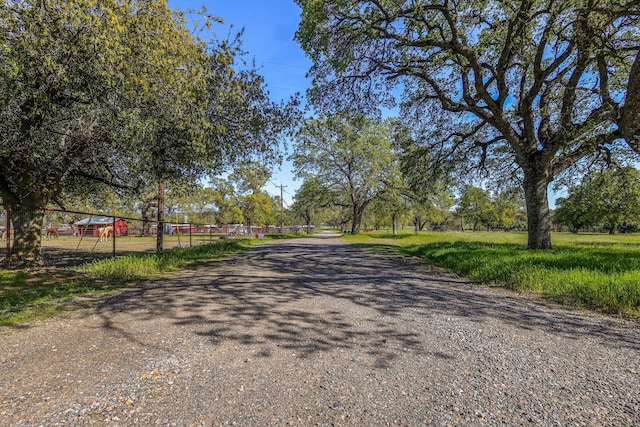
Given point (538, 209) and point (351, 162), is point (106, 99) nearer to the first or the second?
point (538, 209)

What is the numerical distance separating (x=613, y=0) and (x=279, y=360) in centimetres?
984

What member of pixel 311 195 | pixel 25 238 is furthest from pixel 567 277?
pixel 311 195

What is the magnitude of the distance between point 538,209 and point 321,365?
10.5 meters

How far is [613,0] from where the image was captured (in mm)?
6727

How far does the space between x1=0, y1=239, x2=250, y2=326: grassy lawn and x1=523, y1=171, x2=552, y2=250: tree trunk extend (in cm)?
1168

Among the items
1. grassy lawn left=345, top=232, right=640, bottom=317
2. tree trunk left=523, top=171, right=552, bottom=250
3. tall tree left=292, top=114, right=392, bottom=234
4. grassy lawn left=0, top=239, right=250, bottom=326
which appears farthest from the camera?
tall tree left=292, top=114, right=392, bottom=234

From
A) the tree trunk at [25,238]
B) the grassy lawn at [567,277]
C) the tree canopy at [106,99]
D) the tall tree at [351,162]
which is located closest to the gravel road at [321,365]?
the grassy lawn at [567,277]

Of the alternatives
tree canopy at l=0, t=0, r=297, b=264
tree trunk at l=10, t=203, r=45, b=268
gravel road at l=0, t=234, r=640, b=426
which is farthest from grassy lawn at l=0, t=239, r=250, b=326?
tree canopy at l=0, t=0, r=297, b=264

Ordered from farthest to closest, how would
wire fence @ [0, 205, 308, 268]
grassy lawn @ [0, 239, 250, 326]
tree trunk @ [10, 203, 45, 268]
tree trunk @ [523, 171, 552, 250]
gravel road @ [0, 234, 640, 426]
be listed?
tree trunk @ [523, 171, 552, 250] → wire fence @ [0, 205, 308, 268] → tree trunk @ [10, 203, 45, 268] → grassy lawn @ [0, 239, 250, 326] → gravel road @ [0, 234, 640, 426]

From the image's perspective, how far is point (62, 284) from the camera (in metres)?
6.54

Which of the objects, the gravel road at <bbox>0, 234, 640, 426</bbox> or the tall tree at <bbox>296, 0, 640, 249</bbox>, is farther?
the tall tree at <bbox>296, 0, 640, 249</bbox>

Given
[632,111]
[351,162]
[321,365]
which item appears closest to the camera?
[321,365]

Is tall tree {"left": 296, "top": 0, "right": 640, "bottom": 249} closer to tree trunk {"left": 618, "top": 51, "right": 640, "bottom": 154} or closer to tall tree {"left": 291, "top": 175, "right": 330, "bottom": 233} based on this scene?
tree trunk {"left": 618, "top": 51, "right": 640, "bottom": 154}

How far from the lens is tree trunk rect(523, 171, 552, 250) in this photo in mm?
10320
